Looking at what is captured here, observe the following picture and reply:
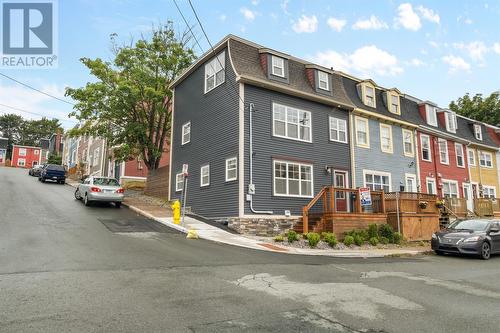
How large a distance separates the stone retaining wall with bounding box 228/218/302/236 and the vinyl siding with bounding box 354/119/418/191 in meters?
5.98

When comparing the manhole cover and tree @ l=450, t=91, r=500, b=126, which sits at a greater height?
tree @ l=450, t=91, r=500, b=126

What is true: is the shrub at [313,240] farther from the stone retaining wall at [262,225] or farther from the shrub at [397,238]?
the shrub at [397,238]

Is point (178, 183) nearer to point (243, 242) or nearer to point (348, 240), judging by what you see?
point (243, 242)

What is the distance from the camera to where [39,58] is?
54.7 feet

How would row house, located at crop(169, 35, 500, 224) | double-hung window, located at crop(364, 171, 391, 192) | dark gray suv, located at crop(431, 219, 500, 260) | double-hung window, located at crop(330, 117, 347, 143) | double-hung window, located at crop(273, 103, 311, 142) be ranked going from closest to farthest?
1. dark gray suv, located at crop(431, 219, 500, 260)
2. row house, located at crop(169, 35, 500, 224)
3. double-hung window, located at crop(273, 103, 311, 142)
4. double-hung window, located at crop(330, 117, 347, 143)
5. double-hung window, located at crop(364, 171, 391, 192)

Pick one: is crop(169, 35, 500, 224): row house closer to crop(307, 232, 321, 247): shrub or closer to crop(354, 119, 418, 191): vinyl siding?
crop(354, 119, 418, 191): vinyl siding

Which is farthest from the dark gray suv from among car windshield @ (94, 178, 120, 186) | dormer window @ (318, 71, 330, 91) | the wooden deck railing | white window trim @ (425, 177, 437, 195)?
car windshield @ (94, 178, 120, 186)

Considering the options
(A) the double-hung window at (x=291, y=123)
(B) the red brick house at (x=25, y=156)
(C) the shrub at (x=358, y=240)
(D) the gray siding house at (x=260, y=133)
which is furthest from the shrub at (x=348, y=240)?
(B) the red brick house at (x=25, y=156)

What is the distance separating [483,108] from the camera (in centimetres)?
4084

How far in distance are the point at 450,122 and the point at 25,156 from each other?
7691cm

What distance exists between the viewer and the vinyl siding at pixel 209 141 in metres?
17.6

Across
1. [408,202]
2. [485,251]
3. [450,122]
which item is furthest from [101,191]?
[450,122]

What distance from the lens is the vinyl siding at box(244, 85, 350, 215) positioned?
1705 centimetres

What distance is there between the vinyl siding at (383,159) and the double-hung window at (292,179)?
3.85m
